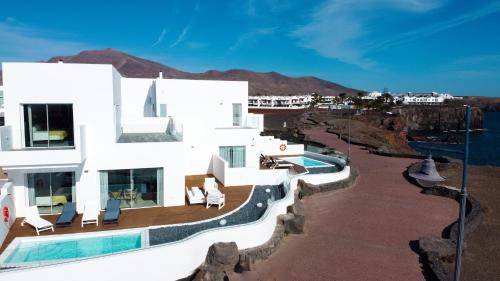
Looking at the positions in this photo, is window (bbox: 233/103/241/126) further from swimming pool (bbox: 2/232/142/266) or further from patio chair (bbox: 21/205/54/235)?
patio chair (bbox: 21/205/54/235)

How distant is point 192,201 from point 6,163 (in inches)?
249

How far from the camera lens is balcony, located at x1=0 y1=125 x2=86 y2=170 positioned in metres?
10.8

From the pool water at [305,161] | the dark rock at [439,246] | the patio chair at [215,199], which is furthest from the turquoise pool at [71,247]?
the pool water at [305,161]

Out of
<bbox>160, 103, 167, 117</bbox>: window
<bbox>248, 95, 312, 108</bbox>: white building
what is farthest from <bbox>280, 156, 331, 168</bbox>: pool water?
<bbox>248, 95, 312, 108</bbox>: white building

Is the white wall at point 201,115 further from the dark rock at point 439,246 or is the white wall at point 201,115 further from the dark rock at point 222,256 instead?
the dark rock at point 439,246

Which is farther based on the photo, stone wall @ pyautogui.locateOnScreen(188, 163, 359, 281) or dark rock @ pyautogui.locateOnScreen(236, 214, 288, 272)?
dark rock @ pyautogui.locateOnScreen(236, 214, 288, 272)

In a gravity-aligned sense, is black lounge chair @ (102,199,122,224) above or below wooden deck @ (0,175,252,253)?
above

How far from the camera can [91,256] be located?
8.92 metres

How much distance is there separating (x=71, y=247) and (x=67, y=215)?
6.48 feet

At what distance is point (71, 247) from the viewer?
9.80 meters

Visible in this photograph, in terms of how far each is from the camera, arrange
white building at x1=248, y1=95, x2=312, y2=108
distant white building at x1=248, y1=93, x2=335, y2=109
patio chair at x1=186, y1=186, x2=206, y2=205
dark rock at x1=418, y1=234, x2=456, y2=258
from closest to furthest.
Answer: dark rock at x1=418, y1=234, x2=456, y2=258 → patio chair at x1=186, y1=186, x2=206, y2=205 → distant white building at x1=248, y1=93, x2=335, y2=109 → white building at x1=248, y1=95, x2=312, y2=108

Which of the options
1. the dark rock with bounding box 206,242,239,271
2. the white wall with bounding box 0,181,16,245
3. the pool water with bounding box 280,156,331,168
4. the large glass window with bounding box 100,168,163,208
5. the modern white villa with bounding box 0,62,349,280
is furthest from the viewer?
the pool water with bounding box 280,156,331,168

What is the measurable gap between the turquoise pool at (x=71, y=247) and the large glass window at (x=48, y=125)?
146 inches

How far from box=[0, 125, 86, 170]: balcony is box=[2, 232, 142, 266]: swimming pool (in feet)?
8.21
